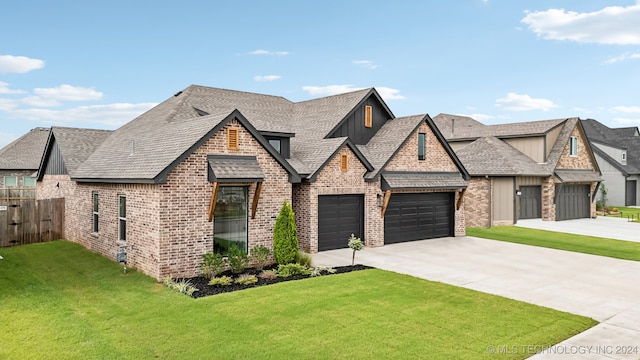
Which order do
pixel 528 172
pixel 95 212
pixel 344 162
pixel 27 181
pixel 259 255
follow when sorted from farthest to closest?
pixel 27 181 < pixel 528 172 < pixel 344 162 < pixel 95 212 < pixel 259 255

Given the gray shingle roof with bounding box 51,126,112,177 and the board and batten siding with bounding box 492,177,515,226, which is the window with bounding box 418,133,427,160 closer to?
the board and batten siding with bounding box 492,177,515,226

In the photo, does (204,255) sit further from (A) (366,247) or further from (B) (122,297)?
(A) (366,247)

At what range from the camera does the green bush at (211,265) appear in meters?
12.2

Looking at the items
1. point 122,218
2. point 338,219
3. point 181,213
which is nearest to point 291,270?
point 181,213

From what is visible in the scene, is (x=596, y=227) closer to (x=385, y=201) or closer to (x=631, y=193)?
(x=385, y=201)

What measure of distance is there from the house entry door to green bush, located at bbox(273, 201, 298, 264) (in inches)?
39.6

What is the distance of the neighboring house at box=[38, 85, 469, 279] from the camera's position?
12.4 metres

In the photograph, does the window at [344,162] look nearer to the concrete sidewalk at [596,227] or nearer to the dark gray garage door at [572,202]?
the concrete sidewalk at [596,227]

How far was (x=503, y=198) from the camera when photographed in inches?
1058

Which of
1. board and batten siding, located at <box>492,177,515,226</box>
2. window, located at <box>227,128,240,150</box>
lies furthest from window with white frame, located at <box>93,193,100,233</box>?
board and batten siding, located at <box>492,177,515,226</box>

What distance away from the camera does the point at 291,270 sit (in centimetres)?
1282

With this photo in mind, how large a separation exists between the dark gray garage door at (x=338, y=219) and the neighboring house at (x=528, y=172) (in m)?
11.4

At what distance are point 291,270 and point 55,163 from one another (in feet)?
48.8

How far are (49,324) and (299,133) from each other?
47.3ft
